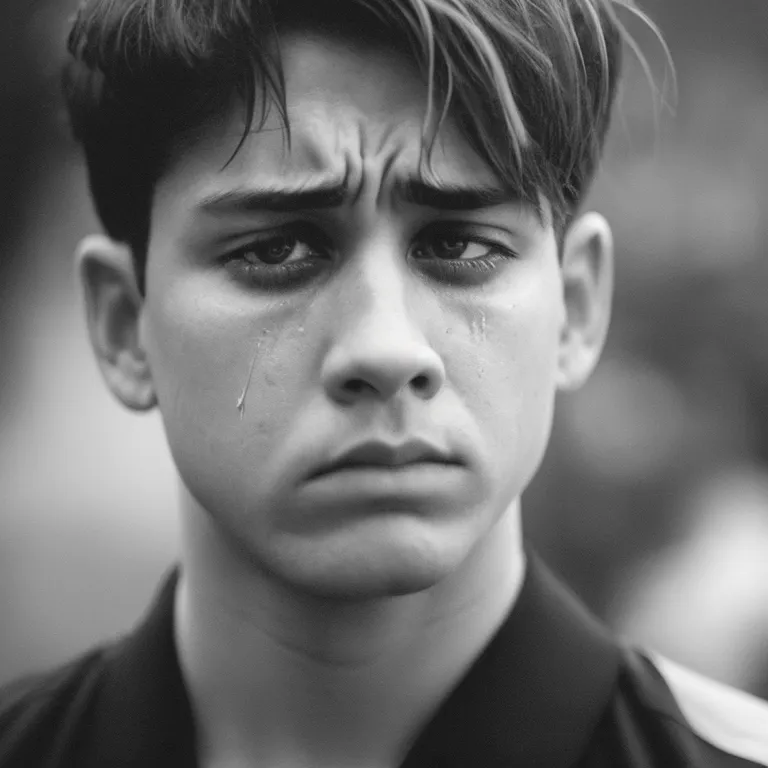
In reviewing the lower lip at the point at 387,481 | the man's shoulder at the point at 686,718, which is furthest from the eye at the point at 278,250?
the man's shoulder at the point at 686,718

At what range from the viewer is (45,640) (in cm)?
Result: 532

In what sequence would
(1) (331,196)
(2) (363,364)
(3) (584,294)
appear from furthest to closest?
(3) (584,294) < (1) (331,196) < (2) (363,364)

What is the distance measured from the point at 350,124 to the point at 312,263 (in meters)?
0.22

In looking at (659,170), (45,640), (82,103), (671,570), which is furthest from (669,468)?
(82,103)

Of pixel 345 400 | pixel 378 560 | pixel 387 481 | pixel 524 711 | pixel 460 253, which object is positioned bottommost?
pixel 524 711

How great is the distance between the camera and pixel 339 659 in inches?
80.1

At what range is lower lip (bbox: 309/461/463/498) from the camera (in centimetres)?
180

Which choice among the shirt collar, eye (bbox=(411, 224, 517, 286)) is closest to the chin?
the shirt collar

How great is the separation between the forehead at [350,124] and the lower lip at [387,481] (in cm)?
43

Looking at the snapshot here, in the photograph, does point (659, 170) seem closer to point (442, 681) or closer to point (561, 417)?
point (561, 417)

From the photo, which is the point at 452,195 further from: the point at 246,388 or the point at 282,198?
the point at 246,388

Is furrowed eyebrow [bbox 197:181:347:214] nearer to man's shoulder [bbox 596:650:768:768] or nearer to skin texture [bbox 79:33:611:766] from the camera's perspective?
skin texture [bbox 79:33:611:766]

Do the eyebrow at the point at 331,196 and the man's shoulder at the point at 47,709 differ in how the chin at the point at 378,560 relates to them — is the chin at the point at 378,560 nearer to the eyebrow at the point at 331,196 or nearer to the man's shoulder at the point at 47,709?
the eyebrow at the point at 331,196

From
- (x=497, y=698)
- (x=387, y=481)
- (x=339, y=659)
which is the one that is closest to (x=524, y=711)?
(x=497, y=698)
